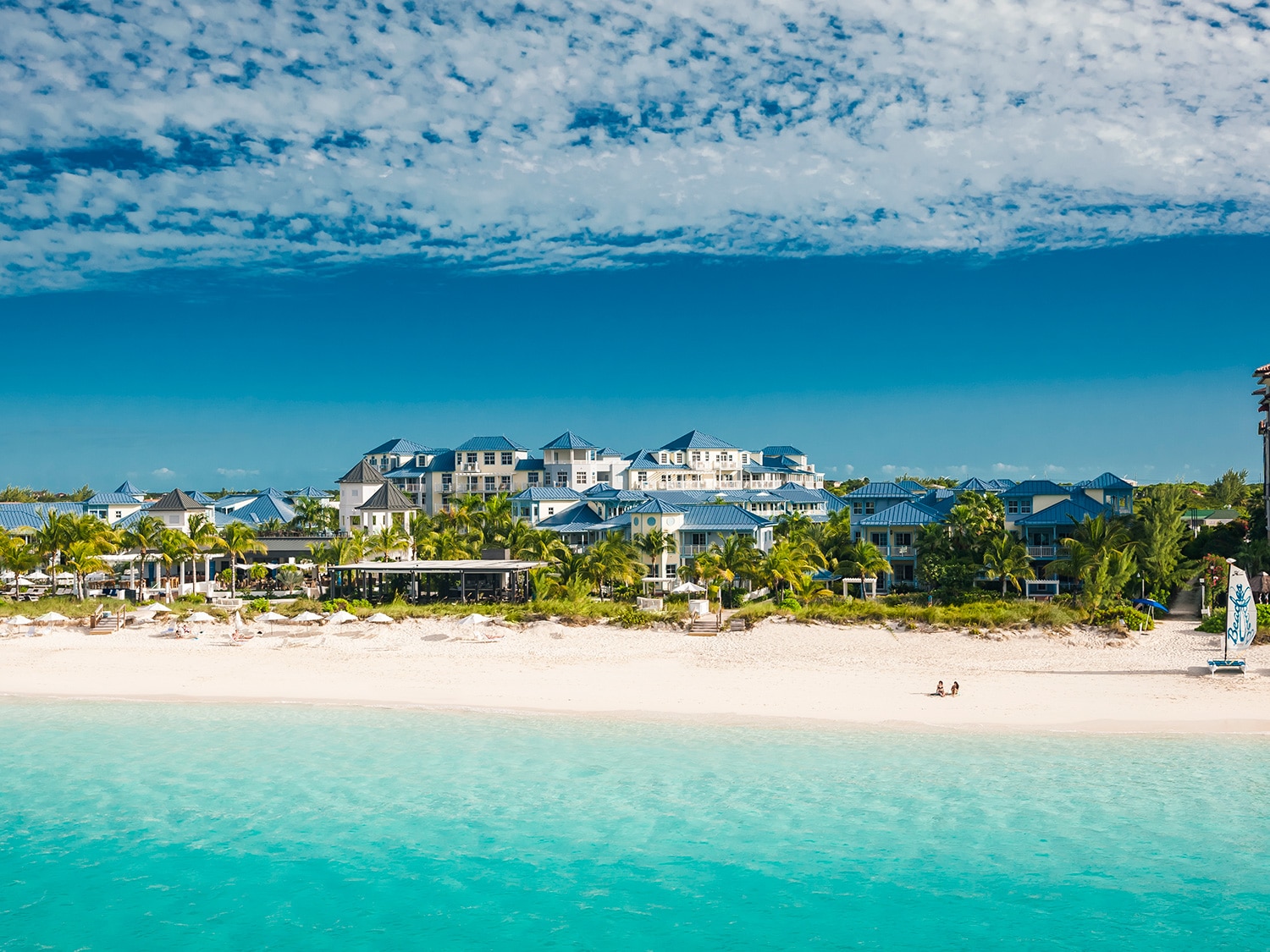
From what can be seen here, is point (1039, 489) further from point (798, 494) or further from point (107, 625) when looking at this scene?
point (107, 625)

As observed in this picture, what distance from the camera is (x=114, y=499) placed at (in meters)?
87.0

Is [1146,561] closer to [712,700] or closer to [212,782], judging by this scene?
[712,700]

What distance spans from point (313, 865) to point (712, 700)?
12.5 meters

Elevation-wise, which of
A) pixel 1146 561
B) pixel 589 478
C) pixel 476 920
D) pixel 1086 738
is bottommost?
pixel 476 920

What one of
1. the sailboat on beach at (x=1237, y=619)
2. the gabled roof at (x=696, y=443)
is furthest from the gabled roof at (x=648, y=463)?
the sailboat on beach at (x=1237, y=619)

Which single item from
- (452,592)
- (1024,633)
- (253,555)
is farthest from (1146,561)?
(253,555)

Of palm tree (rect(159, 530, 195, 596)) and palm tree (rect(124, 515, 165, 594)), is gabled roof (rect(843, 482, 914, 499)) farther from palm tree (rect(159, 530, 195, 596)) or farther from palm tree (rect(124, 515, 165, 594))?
palm tree (rect(124, 515, 165, 594))

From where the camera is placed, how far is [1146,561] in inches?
1539

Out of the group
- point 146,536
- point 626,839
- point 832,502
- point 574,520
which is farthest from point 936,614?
point 832,502

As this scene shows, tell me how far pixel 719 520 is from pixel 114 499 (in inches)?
2346

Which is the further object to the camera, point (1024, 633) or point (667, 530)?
point (667, 530)

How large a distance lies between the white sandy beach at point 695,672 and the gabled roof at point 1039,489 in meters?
15.9

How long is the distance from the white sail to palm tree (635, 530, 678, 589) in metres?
26.2

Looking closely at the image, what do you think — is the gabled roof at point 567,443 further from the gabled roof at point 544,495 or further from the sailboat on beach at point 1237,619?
the sailboat on beach at point 1237,619
